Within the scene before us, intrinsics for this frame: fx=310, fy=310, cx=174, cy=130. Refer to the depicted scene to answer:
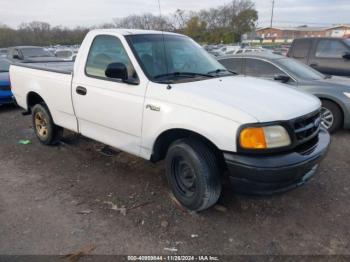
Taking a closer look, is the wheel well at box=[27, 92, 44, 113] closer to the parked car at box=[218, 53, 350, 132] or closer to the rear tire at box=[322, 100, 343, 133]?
the parked car at box=[218, 53, 350, 132]

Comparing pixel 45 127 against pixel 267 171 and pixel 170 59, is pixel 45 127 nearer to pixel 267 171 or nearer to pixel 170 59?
pixel 170 59

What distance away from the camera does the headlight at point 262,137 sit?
2.67 metres

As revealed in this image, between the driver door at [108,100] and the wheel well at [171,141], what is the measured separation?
0.25 meters

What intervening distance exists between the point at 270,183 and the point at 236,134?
1.74 ft

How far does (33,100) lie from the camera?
5.48m

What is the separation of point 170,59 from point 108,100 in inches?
35.2

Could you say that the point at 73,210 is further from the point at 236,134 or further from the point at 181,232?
the point at 236,134

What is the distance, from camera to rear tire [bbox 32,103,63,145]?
5082 millimetres

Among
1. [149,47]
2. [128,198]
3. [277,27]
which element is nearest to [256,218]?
[128,198]

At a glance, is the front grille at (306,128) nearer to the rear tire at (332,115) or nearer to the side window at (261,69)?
the rear tire at (332,115)

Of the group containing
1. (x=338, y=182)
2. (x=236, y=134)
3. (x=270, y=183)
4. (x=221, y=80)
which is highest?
(x=221, y=80)

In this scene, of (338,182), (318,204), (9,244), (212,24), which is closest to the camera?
(9,244)

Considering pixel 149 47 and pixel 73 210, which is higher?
pixel 149 47

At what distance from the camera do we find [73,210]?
11.3 feet
